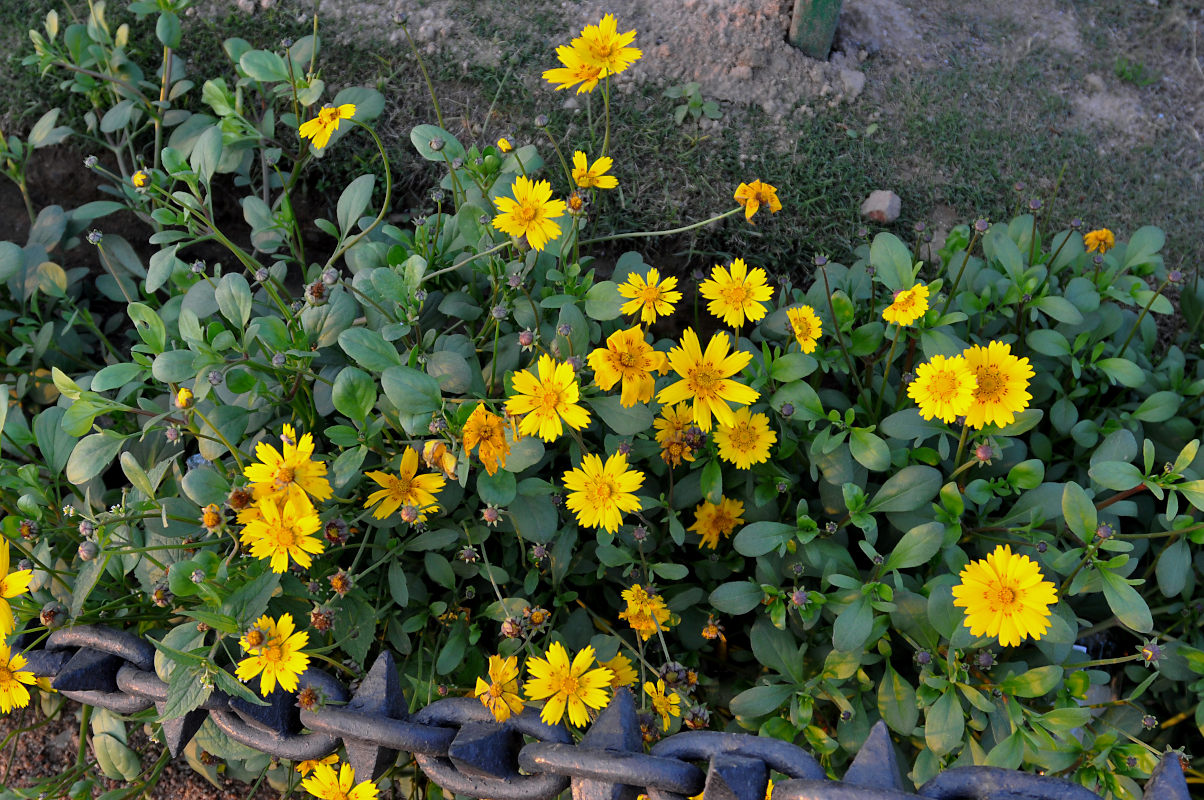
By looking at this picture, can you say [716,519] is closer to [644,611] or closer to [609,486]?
[644,611]

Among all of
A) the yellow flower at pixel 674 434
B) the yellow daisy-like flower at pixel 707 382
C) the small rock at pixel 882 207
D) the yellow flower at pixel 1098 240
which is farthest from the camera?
the small rock at pixel 882 207

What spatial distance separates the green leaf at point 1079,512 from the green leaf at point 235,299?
1.35 meters

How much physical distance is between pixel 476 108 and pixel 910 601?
161 centimetres

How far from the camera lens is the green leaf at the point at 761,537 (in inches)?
57.5

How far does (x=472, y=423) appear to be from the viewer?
1.22 m

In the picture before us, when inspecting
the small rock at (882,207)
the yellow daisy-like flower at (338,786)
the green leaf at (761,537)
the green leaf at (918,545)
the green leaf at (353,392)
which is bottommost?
the yellow daisy-like flower at (338,786)

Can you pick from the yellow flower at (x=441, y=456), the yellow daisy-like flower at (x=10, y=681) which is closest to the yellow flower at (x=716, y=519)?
the yellow flower at (x=441, y=456)

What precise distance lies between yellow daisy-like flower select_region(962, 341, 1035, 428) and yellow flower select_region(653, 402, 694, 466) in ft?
1.50

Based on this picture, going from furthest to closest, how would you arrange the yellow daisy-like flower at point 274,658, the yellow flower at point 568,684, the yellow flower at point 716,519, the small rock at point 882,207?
1. the small rock at point 882,207
2. the yellow flower at point 716,519
3. the yellow flower at point 568,684
4. the yellow daisy-like flower at point 274,658

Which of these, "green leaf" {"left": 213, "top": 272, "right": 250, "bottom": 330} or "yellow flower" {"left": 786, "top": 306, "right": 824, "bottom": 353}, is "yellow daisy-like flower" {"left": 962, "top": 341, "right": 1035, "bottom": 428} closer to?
"yellow flower" {"left": 786, "top": 306, "right": 824, "bottom": 353}

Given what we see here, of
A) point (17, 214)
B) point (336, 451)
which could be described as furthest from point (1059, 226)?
point (17, 214)

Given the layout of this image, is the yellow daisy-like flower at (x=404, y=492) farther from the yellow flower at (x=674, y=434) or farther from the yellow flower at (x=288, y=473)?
the yellow flower at (x=674, y=434)

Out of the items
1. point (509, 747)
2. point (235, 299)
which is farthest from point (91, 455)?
point (509, 747)

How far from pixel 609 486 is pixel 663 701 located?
37 cm
